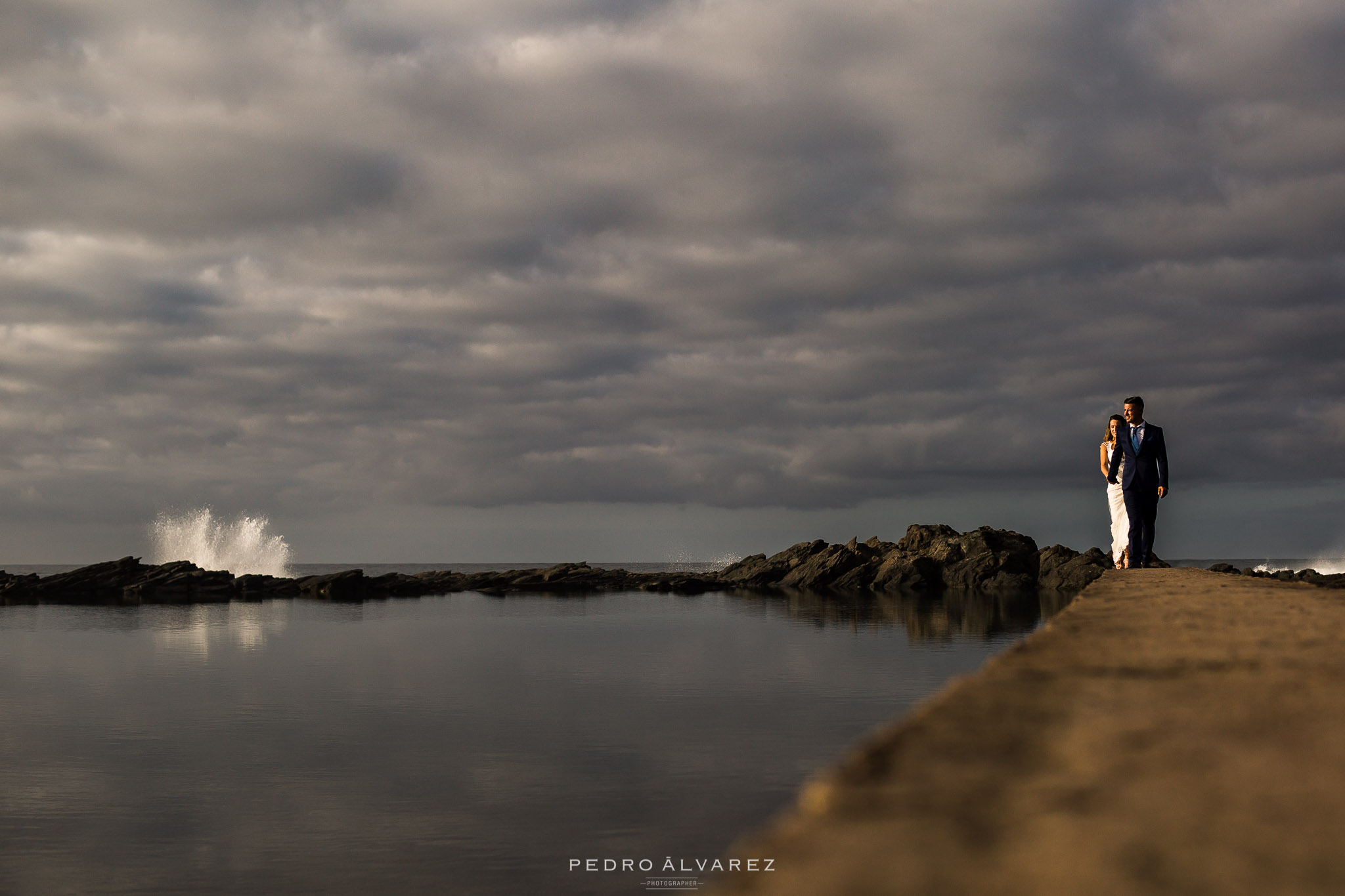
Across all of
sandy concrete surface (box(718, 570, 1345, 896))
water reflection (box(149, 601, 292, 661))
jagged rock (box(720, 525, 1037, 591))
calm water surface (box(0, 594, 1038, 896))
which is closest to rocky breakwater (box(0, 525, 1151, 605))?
jagged rock (box(720, 525, 1037, 591))

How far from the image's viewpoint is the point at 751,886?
55.4 inches

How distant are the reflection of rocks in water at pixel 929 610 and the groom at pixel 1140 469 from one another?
28.9 feet

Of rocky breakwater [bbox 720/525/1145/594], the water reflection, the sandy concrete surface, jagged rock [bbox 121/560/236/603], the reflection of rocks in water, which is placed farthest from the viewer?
jagged rock [bbox 121/560/236/603]

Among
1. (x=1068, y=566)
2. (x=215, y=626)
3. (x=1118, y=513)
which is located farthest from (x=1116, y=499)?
(x=1068, y=566)

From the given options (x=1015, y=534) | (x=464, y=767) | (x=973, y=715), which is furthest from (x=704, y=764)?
(x=1015, y=534)

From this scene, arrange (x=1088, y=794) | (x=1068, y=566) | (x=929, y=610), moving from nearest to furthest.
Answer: (x=1088, y=794) < (x=929, y=610) < (x=1068, y=566)

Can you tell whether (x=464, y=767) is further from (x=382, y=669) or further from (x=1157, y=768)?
(x=1157, y=768)

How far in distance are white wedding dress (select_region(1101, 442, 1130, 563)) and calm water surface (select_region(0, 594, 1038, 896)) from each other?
11.7ft

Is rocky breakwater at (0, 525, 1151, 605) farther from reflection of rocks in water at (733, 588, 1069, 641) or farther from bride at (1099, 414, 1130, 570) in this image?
bride at (1099, 414, 1130, 570)

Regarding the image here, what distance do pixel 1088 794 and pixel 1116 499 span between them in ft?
43.2

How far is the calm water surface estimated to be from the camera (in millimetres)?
8000

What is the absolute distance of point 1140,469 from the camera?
13.1 meters

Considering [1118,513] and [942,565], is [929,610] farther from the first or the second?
[1118,513]

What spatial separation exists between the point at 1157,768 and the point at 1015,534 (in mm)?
46125
